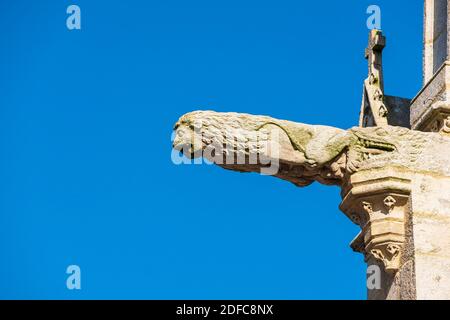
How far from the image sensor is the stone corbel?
9180 millimetres

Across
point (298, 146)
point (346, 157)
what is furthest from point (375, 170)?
point (298, 146)

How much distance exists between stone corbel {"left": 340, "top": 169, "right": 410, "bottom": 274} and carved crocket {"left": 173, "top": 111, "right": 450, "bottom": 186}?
13 cm

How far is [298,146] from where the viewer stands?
9.30 m

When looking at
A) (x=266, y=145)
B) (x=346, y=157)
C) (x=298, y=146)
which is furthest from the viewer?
(x=346, y=157)

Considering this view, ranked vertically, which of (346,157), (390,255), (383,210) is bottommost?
(390,255)

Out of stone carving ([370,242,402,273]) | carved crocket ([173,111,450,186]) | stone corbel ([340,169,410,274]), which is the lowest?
stone carving ([370,242,402,273])

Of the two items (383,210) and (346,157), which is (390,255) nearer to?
(383,210)

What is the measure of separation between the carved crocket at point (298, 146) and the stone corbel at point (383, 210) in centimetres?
13

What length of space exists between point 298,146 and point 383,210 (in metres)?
0.85

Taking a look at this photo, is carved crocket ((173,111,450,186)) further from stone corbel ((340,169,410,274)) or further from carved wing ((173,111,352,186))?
stone corbel ((340,169,410,274))

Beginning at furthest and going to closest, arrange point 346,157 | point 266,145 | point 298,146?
1. point 346,157
2. point 298,146
3. point 266,145

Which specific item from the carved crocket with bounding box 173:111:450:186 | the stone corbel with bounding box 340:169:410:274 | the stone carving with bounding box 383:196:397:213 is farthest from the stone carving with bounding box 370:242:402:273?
the carved crocket with bounding box 173:111:450:186

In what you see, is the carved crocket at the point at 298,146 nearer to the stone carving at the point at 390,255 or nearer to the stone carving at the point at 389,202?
the stone carving at the point at 389,202

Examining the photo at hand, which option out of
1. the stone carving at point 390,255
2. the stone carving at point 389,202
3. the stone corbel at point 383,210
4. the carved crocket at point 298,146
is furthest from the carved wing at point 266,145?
the stone carving at point 390,255
